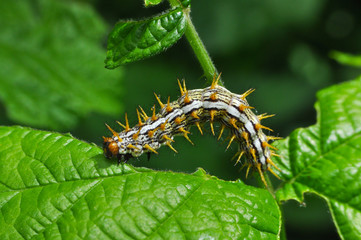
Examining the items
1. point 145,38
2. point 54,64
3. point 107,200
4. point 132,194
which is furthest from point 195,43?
point 54,64

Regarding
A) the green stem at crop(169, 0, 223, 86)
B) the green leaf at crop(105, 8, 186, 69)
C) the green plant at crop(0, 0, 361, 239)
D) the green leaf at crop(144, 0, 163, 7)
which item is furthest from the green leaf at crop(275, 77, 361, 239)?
the green leaf at crop(144, 0, 163, 7)

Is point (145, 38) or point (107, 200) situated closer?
point (107, 200)

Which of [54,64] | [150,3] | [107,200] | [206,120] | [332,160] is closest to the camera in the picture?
[107,200]

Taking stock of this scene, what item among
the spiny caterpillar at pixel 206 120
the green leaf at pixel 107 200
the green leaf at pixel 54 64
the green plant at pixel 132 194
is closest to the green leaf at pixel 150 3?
the green plant at pixel 132 194

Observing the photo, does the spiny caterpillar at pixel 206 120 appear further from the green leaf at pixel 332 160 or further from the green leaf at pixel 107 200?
the green leaf at pixel 107 200

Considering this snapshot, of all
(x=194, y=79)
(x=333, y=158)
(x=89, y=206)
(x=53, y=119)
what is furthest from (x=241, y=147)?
(x=194, y=79)

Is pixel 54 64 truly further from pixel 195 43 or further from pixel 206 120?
pixel 195 43
